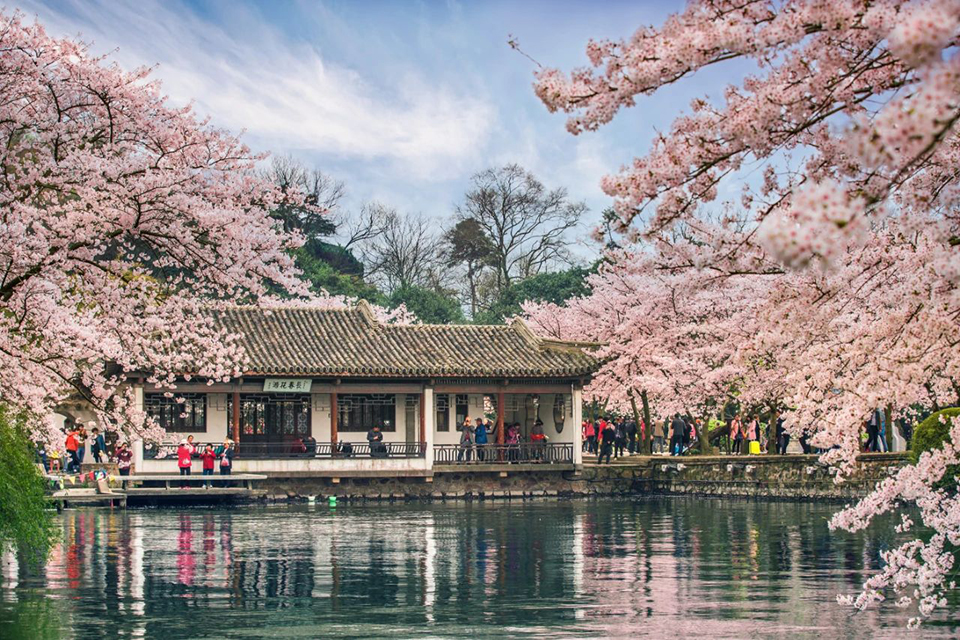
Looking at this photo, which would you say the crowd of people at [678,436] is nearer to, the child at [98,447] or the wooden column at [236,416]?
the wooden column at [236,416]

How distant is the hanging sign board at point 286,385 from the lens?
40.7 meters

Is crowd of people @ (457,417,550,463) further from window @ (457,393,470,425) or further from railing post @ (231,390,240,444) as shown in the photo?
railing post @ (231,390,240,444)

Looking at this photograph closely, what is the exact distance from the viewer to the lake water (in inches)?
563

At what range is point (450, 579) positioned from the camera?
62.2 ft

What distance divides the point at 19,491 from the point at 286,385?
25935 mm

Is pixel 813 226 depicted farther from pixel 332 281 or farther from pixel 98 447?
pixel 332 281

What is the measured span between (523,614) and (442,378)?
27.3 meters

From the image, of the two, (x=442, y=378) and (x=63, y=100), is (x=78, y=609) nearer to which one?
(x=63, y=100)

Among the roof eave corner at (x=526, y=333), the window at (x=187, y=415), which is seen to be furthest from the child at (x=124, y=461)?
the roof eave corner at (x=526, y=333)

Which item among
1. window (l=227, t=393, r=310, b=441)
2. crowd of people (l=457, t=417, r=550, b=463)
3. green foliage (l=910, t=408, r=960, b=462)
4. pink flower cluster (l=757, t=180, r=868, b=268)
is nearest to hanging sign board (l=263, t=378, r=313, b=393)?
window (l=227, t=393, r=310, b=441)

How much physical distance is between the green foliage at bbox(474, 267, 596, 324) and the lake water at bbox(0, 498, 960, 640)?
3284 centimetres

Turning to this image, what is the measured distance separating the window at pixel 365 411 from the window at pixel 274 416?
3.94 ft

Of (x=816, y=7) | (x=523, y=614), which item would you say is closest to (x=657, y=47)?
(x=816, y=7)

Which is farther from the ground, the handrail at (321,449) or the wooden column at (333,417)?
the wooden column at (333,417)
